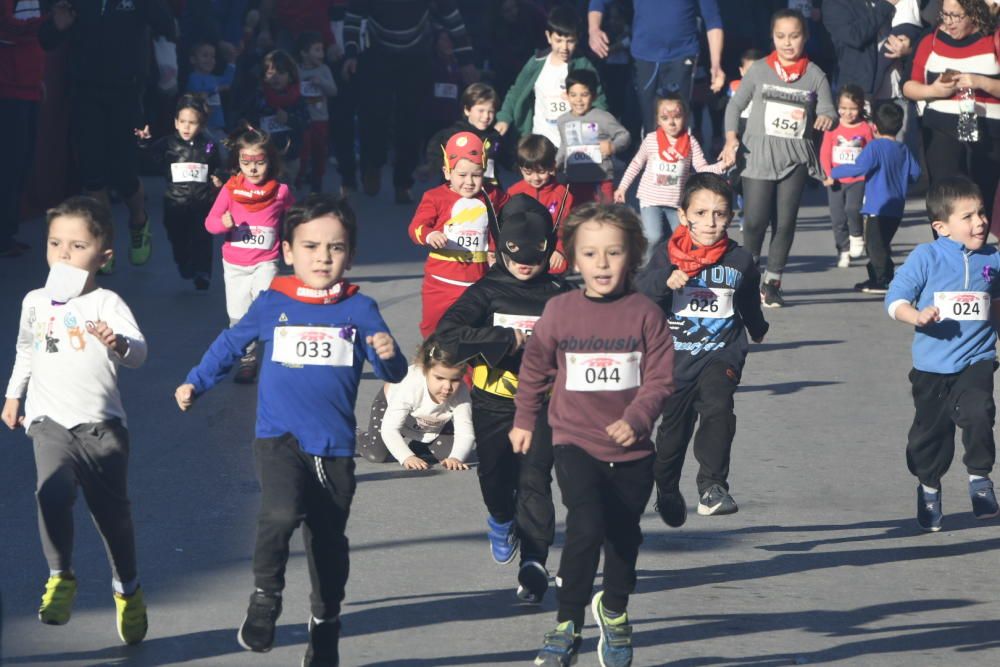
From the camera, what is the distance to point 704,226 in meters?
7.84

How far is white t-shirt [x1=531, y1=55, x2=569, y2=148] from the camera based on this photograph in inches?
566

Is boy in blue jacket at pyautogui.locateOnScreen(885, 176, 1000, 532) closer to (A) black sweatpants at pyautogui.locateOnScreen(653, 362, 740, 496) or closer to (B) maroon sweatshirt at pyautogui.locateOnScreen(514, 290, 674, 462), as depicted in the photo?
(A) black sweatpants at pyautogui.locateOnScreen(653, 362, 740, 496)

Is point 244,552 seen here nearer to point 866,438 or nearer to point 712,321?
point 712,321

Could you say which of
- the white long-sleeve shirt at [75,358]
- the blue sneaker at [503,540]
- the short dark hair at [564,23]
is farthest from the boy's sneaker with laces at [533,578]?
the short dark hair at [564,23]

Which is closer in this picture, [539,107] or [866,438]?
[866,438]

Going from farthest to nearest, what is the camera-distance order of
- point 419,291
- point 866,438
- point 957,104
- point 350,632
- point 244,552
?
point 419,291 → point 957,104 → point 866,438 → point 244,552 → point 350,632

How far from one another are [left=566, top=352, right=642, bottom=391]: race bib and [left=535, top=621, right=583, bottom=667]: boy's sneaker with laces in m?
0.76

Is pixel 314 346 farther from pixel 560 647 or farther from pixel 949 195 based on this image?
pixel 949 195

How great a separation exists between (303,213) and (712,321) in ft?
7.72

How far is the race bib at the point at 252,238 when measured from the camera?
35.2 ft

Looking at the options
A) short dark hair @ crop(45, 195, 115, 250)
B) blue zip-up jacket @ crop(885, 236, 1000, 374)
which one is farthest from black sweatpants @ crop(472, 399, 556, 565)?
blue zip-up jacket @ crop(885, 236, 1000, 374)

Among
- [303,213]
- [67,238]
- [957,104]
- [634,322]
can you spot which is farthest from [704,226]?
[957,104]

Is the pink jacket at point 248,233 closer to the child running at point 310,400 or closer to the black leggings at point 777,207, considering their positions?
the black leggings at point 777,207

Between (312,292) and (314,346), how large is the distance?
0.19 metres
